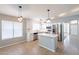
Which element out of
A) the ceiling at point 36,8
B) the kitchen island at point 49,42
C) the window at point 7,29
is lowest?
the kitchen island at point 49,42

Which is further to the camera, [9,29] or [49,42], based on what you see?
[9,29]

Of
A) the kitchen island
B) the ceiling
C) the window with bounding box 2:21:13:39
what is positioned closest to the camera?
the ceiling

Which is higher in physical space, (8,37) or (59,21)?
(59,21)

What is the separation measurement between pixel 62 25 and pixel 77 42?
229cm

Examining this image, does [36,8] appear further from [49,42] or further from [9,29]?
[9,29]

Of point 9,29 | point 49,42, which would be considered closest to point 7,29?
point 9,29

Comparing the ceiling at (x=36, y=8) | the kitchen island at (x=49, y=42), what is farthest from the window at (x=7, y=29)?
the kitchen island at (x=49, y=42)

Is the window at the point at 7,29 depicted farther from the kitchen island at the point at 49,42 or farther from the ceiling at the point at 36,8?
the kitchen island at the point at 49,42

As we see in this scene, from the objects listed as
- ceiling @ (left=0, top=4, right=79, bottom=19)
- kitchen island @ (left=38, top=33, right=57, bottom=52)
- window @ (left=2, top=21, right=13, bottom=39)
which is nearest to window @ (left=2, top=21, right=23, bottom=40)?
window @ (left=2, top=21, right=13, bottom=39)

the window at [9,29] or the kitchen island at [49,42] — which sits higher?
the window at [9,29]

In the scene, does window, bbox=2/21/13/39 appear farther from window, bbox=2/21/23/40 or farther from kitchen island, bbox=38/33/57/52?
kitchen island, bbox=38/33/57/52
